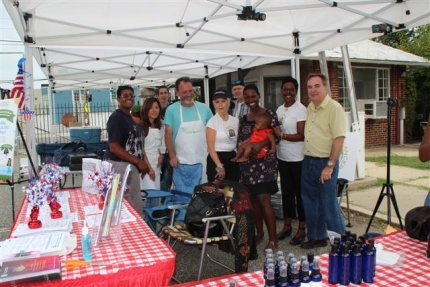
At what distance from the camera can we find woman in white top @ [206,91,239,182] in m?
4.07

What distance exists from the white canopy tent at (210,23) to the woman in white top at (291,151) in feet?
3.35

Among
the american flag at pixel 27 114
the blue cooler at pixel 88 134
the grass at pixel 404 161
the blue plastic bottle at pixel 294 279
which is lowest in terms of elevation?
the grass at pixel 404 161

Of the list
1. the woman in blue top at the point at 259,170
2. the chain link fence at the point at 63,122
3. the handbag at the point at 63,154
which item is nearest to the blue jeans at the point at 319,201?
the woman in blue top at the point at 259,170

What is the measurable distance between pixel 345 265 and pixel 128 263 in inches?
40.3

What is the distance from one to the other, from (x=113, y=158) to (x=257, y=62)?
437 cm

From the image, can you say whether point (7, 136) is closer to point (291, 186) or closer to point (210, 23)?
point (210, 23)

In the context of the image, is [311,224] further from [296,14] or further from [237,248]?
[296,14]

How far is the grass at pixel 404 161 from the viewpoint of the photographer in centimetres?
908

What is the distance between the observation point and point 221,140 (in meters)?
4.09

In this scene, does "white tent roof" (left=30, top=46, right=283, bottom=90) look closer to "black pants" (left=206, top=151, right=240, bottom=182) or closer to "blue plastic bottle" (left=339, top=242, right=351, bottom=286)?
"black pants" (left=206, top=151, right=240, bottom=182)

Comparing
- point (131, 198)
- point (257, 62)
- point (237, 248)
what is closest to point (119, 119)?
point (131, 198)

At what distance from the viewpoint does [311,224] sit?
4.08 meters

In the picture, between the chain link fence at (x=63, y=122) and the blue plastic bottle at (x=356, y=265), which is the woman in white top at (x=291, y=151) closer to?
the blue plastic bottle at (x=356, y=265)

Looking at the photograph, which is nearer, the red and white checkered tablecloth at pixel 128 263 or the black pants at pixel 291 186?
the red and white checkered tablecloth at pixel 128 263
